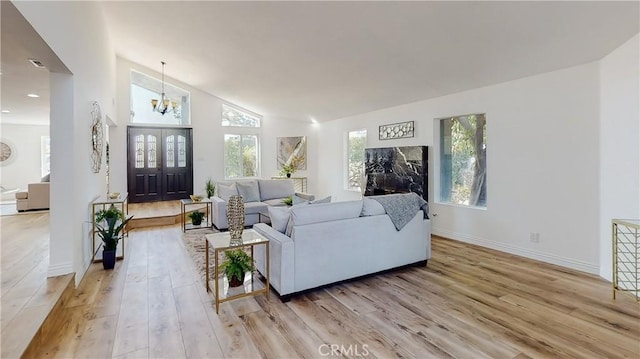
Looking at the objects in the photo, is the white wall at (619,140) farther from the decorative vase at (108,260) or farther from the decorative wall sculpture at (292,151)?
the decorative wall sculpture at (292,151)

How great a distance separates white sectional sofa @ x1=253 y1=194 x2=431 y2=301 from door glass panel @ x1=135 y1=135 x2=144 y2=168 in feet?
19.5

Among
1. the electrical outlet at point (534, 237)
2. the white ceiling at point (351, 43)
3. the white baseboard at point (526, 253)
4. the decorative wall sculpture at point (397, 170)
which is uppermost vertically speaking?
the white ceiling at point (351, 43)

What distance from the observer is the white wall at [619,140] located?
2967 mm

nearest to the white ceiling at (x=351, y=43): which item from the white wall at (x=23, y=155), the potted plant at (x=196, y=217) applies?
the potted plant at (x=196, y=217)

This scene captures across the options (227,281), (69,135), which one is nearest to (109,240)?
(69,135)

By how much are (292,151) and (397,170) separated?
13.4 feet

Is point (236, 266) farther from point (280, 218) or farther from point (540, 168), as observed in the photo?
point (540, 168)

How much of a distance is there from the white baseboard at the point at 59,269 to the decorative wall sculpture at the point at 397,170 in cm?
476

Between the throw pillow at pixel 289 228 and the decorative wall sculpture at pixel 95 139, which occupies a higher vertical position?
the decorative wall sculpture at pixel 95 139

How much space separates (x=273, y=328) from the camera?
2.35 metres

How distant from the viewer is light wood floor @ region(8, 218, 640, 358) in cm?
208

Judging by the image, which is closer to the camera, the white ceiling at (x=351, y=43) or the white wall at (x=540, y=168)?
the white ceiling at (x=351, y=43)

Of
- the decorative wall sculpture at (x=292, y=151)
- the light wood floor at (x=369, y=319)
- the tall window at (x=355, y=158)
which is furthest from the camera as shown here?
the decorative wall sculpture at (x=292, y=151)

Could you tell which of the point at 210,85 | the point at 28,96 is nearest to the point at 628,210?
the point at 210,85
